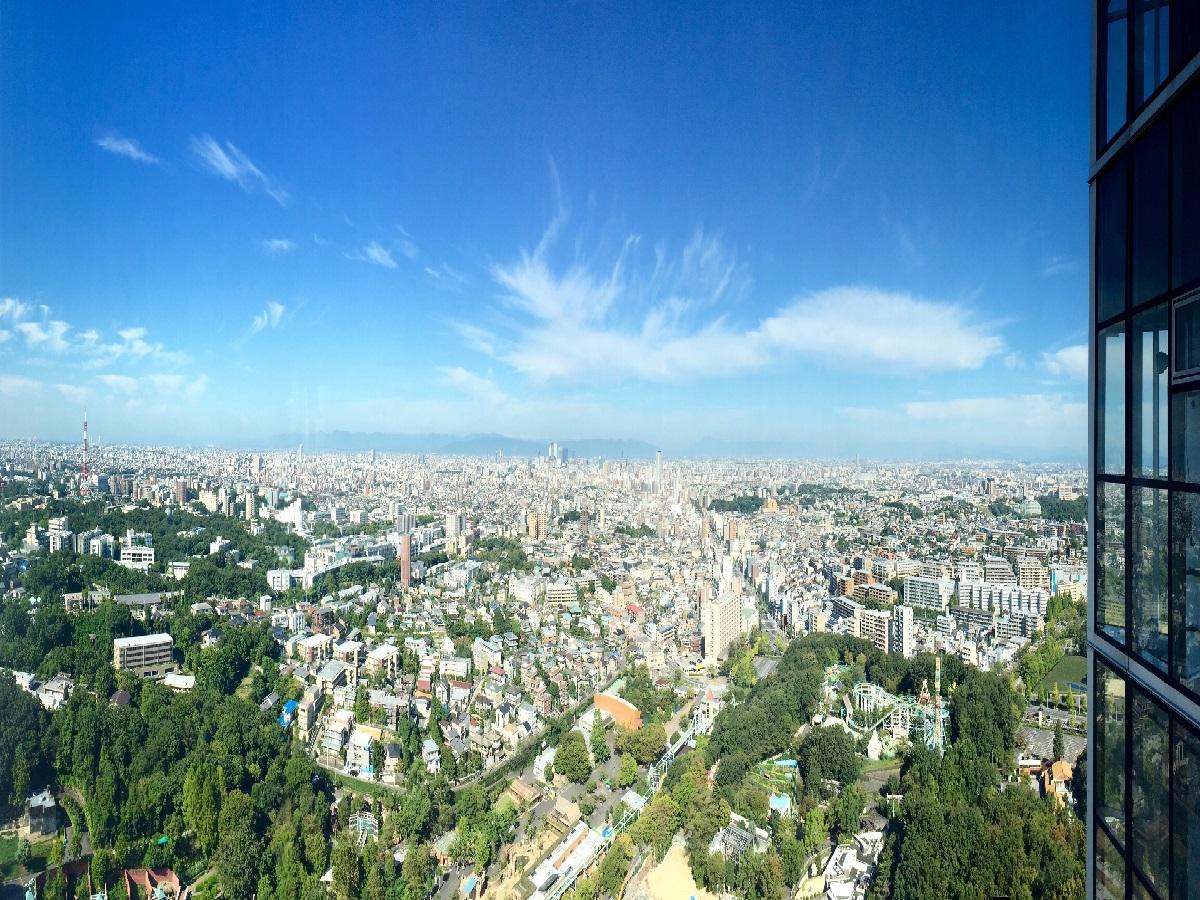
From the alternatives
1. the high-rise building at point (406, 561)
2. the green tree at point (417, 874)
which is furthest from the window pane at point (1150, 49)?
the high-rise building at point (406, 561)

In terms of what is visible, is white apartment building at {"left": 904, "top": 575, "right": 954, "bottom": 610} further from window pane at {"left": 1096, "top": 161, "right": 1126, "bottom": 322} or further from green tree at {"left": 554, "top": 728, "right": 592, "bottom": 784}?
window pane at {"left": 1096, "top": 161, "right": 1126, "bottom": 322}

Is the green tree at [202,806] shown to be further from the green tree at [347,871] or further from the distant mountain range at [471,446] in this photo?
the distant mountain range at [471,446]

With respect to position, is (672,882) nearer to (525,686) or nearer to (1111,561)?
(525,686)

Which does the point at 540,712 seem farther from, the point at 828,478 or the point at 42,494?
the point at 828,478

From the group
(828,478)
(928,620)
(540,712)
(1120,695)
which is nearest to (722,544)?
(828,478)

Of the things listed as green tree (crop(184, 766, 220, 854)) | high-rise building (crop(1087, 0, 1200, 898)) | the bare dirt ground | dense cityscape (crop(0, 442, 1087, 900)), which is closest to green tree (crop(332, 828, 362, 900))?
dense cityscape (crop(0, 442, 1087, 900))

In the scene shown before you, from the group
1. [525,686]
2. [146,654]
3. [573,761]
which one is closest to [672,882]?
[573,761]
